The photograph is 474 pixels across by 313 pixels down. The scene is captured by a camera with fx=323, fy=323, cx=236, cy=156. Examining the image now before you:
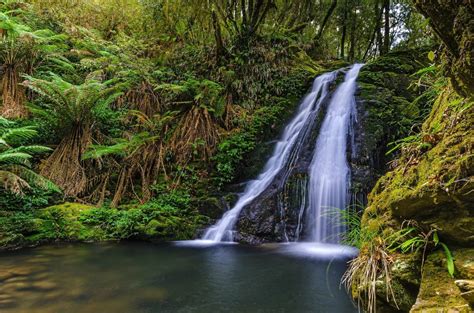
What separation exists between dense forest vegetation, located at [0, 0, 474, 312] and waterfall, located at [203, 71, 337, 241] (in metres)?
0.27

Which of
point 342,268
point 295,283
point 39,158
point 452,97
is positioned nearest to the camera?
point 452,97

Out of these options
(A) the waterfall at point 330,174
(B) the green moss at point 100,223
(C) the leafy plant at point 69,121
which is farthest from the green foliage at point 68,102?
(A) the waterfall at point 330,174

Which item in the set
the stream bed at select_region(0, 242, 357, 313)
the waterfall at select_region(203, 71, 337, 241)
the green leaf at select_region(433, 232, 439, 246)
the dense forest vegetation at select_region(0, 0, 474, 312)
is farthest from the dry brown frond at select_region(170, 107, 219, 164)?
the green leaf at select_region(433, 232, 439, 246)

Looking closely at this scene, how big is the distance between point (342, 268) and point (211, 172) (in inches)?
151

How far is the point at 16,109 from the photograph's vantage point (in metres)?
7.57

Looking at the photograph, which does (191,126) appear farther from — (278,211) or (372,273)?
(372,273)

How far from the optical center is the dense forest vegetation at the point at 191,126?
80.4 inches

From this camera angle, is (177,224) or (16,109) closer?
(177,224)

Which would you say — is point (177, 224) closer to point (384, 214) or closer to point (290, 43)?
point (384, 214)

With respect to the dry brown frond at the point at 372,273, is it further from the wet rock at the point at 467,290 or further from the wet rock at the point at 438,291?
the wet rock at the point at 467,290

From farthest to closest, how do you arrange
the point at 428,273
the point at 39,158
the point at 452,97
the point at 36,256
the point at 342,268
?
1. the point at 39,158
2. the point at 36,256
3. the point at 342,268
4. the point at 452,97
5. the point at 428,273

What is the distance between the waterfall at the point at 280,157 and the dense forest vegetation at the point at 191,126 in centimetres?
27

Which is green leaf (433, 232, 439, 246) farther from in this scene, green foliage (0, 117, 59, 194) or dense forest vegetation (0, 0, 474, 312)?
green foliage (0, 117, 59, 194)

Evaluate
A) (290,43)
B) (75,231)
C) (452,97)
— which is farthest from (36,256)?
(290,43)
